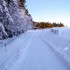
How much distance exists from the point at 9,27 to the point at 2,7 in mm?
9175

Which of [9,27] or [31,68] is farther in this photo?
[9,27]

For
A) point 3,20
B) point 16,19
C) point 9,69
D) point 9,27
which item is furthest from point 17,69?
point 16,19

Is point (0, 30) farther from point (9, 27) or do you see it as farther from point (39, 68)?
point (39, 68)

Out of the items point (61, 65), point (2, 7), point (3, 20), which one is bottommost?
point (61, 65)

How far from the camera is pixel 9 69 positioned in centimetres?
892

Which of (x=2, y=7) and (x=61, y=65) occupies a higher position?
(x=2, y=7)

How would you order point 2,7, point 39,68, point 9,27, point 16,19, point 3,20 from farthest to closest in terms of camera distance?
point 16,19 < point 9,27 < point 3,20 < point 2,7 < point 39,68

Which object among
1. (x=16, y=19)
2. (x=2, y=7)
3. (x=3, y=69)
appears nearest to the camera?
(x=3, y=69)

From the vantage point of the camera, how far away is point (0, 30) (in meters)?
19.3

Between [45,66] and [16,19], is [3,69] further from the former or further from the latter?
[16,19]

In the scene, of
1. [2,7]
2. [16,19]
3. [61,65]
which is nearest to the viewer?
[61,65]

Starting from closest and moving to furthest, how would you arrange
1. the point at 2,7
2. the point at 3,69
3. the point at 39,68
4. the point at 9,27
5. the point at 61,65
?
1. the point at 3,69
2. the point at 39,68
3. the point at 61,65
4. the point at 2,7
5. the point at 9,27

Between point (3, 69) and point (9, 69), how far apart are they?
27 centimetres

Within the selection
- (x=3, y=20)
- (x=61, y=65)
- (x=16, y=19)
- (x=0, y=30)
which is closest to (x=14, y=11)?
(x=16, y=19)
